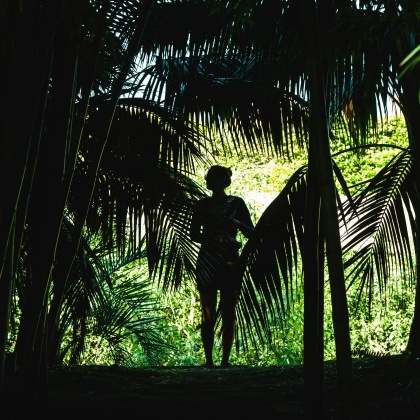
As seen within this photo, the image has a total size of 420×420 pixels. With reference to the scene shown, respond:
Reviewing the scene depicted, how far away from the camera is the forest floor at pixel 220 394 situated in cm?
241

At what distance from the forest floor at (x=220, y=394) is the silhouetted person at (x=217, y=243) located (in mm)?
405

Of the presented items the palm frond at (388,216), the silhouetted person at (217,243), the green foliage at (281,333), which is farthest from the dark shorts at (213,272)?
the green foliage at (281,333)

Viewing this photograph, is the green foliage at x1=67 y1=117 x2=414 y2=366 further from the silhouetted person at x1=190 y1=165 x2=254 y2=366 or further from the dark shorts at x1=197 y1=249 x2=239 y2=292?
the dark shorts at x1=197 y1=249 x2=239 y2=292

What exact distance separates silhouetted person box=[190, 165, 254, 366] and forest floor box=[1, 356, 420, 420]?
1.33 ft

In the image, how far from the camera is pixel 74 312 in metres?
5.29

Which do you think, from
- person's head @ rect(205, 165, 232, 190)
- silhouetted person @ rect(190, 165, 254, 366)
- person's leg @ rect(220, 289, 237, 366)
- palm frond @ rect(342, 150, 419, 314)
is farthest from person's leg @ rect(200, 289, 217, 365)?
palm frond @ rect(342, 150, 419, 314)

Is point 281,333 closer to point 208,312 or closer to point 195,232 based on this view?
point 208,312

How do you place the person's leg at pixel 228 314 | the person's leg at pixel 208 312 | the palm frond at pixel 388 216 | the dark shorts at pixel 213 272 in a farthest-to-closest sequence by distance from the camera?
the person's leg at pixel 208 312 → the dark shorts at pixel 213 272 → the palm frond at pixel 388 216 → the person's leg at pixel 228 314

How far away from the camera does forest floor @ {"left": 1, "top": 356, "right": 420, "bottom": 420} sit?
241 cm

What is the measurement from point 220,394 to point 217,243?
1.21m

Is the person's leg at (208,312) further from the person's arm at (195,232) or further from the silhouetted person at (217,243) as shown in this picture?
the person's arm at (195,232)

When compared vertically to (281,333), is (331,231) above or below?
below

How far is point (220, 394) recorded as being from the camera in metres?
3.24

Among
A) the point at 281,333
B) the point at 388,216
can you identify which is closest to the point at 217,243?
the point at 388,216
